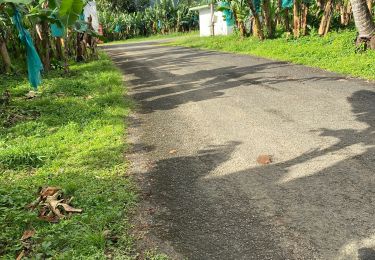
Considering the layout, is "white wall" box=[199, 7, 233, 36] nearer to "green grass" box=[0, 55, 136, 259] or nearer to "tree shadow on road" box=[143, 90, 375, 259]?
"green grass" box=[0, 55, 136, 259]

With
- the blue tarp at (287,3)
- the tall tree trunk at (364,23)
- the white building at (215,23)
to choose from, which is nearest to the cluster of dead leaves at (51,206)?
the tall tree trunk at (364,23)

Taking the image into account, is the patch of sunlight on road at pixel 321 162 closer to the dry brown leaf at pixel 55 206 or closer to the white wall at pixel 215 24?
the dry brown leaf at pixel 55 206

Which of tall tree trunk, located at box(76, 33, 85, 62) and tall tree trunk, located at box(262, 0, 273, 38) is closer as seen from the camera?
tall tree trunk, located at box(76, 33, 85, 62)

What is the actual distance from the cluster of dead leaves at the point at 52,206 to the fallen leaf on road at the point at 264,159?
237cm

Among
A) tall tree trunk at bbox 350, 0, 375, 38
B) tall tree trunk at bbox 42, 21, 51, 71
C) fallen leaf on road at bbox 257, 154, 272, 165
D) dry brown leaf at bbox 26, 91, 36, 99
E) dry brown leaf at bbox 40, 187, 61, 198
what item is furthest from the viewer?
tall tree trunk at bbox 42, 21, 51, 71

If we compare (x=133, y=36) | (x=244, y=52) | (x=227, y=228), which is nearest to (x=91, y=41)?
(x=244, y=52)

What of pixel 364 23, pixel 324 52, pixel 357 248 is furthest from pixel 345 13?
pixel 357 248

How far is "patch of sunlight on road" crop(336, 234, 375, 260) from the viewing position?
296 centimetres

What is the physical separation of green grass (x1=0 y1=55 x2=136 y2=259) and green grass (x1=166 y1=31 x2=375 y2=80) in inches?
248

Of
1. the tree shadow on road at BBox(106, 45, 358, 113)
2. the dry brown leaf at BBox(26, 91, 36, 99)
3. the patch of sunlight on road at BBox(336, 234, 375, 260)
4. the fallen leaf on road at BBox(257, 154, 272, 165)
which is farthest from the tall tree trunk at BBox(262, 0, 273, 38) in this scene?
the patch of sunlight on road at BBox(336, 234, 375, 260)

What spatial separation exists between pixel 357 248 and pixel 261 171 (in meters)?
1.68

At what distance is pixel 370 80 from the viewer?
9.03 meters

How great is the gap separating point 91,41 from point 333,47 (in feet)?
34.8

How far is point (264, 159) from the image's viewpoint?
490 centimetres
